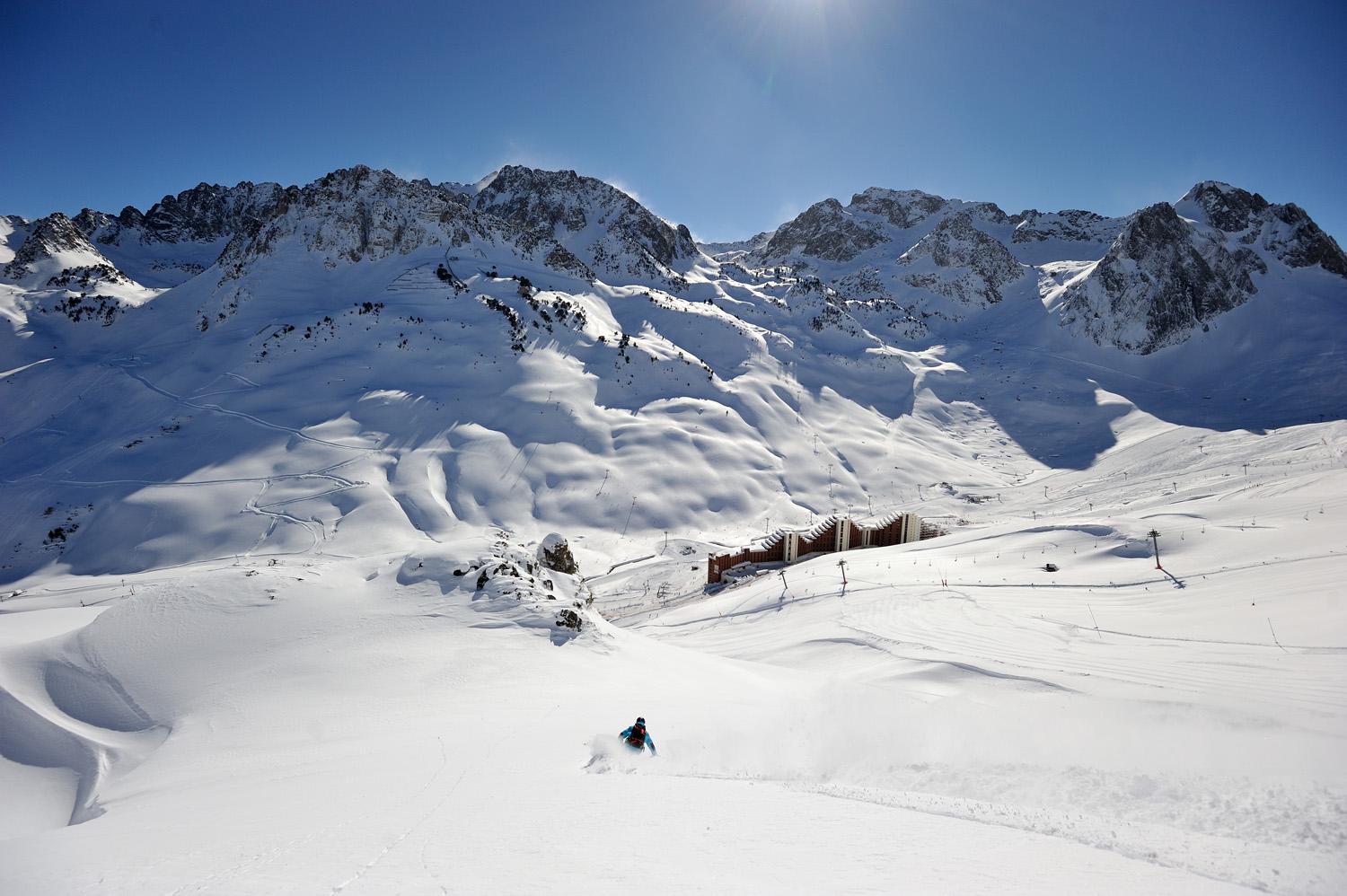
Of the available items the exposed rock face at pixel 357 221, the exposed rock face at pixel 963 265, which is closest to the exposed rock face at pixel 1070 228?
the exposed rock face at pixel 963 265

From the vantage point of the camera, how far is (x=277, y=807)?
570 cm

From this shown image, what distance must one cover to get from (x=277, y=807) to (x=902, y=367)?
7752cm

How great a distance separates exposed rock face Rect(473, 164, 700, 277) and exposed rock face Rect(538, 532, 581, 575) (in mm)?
75039

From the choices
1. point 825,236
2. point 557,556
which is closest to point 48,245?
point 557,556

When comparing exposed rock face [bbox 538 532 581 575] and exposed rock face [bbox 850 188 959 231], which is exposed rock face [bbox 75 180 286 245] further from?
exposed rock face [bbox 850 188 959 231]

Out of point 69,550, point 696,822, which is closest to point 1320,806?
point 696,822

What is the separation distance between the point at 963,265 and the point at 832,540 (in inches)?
3784

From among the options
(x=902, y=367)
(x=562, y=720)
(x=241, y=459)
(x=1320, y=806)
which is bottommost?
(x=562, y=720)

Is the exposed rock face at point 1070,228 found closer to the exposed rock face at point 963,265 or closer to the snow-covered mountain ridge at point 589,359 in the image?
the exposed rock face at point 963,265

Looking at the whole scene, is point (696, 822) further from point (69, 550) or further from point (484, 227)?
point (484, 227)

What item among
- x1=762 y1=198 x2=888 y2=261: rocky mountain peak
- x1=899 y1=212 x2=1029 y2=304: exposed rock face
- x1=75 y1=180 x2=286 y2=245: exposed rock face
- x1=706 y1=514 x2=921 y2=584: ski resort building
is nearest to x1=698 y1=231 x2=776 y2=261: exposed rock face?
x1=762 y1=198 x2=888 y2=261: rocky mountain peak

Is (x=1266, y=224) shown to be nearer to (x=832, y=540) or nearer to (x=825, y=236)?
(x=825, y=236)

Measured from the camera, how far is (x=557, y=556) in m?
17.6

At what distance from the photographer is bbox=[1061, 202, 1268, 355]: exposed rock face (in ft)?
247
